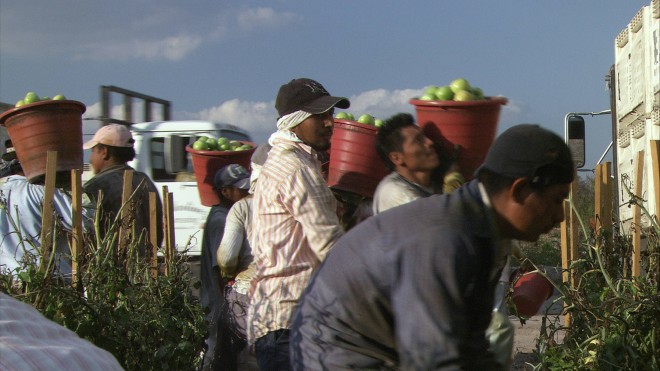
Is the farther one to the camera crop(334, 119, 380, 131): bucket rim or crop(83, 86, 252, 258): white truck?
crop(83, 86, 252, 258): white truck

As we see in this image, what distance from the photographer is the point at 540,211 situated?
207 centimetres

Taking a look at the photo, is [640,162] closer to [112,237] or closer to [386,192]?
[386,192]

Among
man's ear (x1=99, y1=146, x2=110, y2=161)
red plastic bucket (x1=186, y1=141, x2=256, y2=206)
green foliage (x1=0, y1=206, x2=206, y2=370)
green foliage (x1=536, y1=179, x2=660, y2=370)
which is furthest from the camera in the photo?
red plastic bucket (x1=186, y1=141, x2=256, y2=206)

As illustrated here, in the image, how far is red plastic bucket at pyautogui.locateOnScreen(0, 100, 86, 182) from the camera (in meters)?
4.81

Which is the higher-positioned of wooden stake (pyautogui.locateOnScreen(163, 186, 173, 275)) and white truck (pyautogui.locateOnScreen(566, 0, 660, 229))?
white truck (pyautogui.locateOnScreen(566, 0, 660, 229))

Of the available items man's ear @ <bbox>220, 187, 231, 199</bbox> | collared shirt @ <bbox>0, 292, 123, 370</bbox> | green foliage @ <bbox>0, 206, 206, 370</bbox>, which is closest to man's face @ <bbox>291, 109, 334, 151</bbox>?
green foliage @ <bbox>0, 206, 206, 370</bbox>

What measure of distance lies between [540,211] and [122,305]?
108 inches

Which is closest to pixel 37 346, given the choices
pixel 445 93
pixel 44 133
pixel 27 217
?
pixel 445 93

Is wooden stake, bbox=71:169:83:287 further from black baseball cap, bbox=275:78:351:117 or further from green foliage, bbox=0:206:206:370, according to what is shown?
black baseball cap, bbox=275:78:351:117

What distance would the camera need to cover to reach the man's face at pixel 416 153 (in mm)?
4000

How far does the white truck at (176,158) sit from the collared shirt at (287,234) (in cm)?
925

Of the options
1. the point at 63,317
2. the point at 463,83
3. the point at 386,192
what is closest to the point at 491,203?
the point at 386,192

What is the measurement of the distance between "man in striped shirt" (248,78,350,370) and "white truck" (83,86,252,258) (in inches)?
363

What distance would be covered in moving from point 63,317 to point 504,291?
1.91 metres
